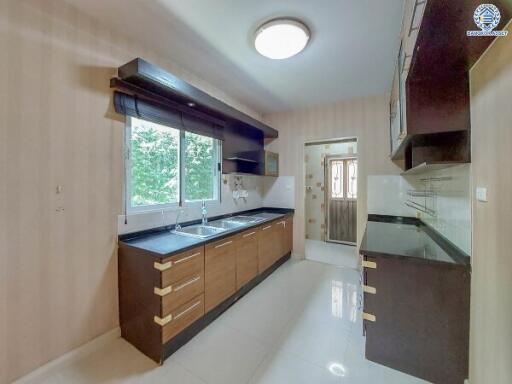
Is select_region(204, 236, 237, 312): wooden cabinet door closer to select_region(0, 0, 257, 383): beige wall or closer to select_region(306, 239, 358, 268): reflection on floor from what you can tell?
select_region(0, 0, 257, 383): beige wall

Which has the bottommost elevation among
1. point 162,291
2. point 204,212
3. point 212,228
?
point 162,291

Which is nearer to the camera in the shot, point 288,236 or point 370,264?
point 370,264

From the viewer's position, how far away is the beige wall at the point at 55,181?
4.49ft

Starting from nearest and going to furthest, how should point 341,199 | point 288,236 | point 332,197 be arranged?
point 288,236, point 341,199, point 332,197

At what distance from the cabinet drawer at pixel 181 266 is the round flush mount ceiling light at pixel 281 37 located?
1.82 m

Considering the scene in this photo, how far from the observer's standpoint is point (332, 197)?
17.0 feet

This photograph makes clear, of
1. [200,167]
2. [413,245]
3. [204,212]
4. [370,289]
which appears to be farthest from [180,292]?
[413,245]

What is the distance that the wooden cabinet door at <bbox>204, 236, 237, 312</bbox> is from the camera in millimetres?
2025

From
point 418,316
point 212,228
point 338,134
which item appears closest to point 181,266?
point 212,228

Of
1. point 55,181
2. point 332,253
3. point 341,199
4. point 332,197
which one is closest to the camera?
point 55,181

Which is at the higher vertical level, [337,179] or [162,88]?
[162,88]

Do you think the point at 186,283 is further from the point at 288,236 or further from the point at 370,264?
the point at 288,236

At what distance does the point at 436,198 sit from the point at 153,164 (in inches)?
108

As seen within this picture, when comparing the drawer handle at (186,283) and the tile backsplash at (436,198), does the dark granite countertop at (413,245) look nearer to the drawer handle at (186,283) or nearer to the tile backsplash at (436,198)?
the tile backsplash at (436,198)
